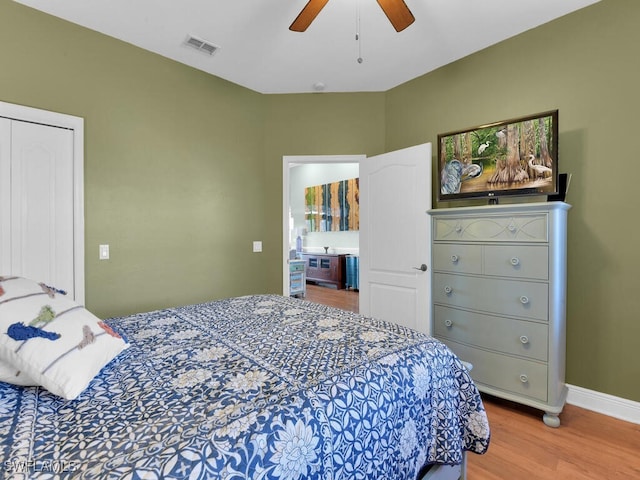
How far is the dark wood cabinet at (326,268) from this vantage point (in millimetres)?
6727

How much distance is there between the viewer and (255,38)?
257cm

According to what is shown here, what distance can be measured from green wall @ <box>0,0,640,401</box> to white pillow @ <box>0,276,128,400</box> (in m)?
1.54

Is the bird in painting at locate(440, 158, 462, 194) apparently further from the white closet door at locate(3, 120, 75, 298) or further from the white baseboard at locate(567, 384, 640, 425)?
the white closet door at locate(3, 120, 75, 298)

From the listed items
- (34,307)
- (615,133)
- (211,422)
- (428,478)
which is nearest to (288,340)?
(211,422)

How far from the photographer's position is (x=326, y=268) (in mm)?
6973

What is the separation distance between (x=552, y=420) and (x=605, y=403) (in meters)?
0.52

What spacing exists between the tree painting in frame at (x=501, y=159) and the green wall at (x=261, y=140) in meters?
0.36

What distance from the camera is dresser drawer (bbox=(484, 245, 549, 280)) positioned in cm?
206

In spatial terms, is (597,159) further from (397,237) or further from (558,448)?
(558,448)

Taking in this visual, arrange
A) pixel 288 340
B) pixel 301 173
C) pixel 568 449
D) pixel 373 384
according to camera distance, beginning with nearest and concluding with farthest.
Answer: pixel 373 384 < pixel 288 340 < pixel 568 449 < pixel 301 173

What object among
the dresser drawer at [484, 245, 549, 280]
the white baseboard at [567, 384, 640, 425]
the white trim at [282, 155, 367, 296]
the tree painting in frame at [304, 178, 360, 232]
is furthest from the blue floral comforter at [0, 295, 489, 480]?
the tree painting in frame at [304, 178, 360, 232]

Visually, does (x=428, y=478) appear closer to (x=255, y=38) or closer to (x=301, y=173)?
(x=255, y=38)

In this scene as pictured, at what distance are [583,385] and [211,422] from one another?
271 cm

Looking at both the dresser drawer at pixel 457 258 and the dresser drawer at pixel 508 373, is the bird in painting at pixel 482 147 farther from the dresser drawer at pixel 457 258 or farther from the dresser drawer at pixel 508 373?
the dresser drawer at pixel 508 373
